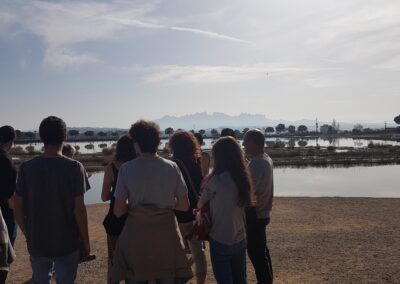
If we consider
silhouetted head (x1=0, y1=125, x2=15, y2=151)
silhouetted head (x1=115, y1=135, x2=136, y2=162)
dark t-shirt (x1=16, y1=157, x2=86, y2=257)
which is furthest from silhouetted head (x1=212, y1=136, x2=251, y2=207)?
silhouetted head (x1=0, y1=125, x2=15, y2=151)

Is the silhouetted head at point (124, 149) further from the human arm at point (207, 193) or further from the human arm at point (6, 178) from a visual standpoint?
the human arm at point (6, 178)

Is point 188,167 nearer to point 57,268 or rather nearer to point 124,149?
point 124,149

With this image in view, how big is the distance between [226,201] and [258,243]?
982 mm

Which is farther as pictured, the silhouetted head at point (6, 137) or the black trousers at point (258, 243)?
the silhouetted head at point (6, 137)

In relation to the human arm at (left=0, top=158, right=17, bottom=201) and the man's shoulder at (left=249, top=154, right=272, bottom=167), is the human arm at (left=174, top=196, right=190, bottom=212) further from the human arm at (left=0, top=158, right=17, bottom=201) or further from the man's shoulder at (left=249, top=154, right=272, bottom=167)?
the human arm at (left=0, top=158, right=17, bottom=201)

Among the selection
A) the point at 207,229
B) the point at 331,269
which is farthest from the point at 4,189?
the point at 331,269

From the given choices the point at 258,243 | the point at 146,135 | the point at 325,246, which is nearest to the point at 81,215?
the point at 146,135

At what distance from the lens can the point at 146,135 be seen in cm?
322

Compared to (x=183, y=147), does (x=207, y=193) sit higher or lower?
lower

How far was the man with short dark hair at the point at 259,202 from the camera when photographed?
418 centimetres

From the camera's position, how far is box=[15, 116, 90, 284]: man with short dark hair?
10.3 ft

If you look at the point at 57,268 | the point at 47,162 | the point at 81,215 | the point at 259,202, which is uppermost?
the point at 47,162

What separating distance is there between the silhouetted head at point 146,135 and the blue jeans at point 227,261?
0.99 m

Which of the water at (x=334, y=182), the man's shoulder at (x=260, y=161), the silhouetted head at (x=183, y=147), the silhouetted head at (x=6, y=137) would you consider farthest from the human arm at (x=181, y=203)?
the water at (x=334, y=182)
